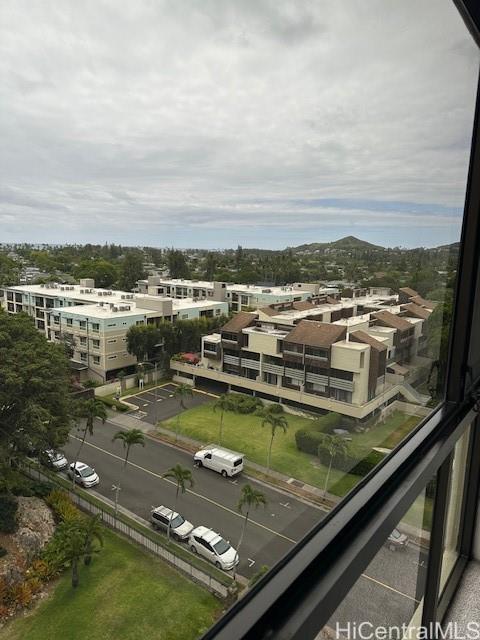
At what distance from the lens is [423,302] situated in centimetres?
192

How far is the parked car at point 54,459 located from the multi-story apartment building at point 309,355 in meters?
0.29

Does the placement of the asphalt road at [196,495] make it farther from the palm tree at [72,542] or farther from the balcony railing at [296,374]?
the balcony railing at [296,374]

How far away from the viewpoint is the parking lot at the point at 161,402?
0.79 metres

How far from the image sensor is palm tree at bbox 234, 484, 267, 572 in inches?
31.9

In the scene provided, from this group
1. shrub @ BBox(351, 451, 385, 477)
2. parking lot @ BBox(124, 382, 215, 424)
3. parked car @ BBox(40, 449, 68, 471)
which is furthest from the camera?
shrub @ BBox(351, 451, 385, 477)

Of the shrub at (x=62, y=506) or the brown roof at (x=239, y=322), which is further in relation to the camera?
the brown roof at (x=239, y=322)

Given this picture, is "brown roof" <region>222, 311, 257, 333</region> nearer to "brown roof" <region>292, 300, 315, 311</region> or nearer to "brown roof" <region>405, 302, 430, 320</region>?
"brown roof" <region>292, 300, 315, 311</region>

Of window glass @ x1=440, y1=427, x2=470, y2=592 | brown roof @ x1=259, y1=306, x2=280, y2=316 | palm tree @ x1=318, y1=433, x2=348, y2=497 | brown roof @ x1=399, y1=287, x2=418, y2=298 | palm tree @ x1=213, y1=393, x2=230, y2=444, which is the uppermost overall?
brown roof @ x1=399, y1=287, x2=418, y2=298

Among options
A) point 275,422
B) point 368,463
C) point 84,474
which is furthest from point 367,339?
point 84,474

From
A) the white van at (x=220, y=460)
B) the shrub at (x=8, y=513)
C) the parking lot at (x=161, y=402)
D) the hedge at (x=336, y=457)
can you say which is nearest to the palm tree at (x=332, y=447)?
the hedge at (x=336, y=457)

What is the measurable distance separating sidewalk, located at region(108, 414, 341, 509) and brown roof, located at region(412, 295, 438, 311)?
3.52ft

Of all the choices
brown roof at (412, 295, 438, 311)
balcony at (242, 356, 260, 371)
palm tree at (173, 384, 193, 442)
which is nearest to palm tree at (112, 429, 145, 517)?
palm tree at (173, 384, 193, 442)

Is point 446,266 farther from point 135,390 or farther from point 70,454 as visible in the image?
point 70,454

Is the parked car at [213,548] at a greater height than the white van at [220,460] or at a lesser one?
lesser
